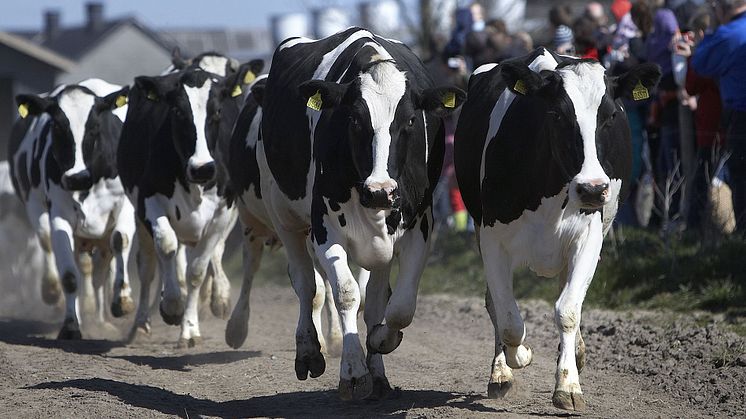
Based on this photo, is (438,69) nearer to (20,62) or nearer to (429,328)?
(429,328)

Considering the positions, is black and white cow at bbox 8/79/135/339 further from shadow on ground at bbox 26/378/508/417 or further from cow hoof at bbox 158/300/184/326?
shadow on ground at bbox 26/378/508/417

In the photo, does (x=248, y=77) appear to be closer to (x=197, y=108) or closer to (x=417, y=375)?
(x=197, y=108)

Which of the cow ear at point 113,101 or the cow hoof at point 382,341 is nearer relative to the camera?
the cow hoof at point 382,341

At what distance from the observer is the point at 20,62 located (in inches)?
1540

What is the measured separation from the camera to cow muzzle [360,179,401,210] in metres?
7.14

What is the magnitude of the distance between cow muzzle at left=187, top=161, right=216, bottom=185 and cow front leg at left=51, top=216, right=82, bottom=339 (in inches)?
80.7

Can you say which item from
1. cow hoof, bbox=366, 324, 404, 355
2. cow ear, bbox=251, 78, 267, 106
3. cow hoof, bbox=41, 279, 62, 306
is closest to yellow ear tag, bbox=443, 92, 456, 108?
cow hoof, bbox=366, 324, 404, 355

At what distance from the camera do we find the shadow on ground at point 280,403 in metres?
7.56

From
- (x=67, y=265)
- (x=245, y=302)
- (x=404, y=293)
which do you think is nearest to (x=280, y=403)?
(x=404, y=293)

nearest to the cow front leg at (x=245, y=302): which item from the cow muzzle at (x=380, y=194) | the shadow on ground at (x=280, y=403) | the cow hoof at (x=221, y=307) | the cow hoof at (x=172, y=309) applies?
the cow hoof at (x=172, y=309)

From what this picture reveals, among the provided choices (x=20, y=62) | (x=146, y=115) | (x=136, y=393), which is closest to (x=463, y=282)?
(x=146, y=115)

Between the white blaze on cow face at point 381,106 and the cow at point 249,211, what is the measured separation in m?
1.87

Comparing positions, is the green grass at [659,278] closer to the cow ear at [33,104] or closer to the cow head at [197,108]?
the cow head at [197,108]

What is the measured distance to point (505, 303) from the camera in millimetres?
7500
